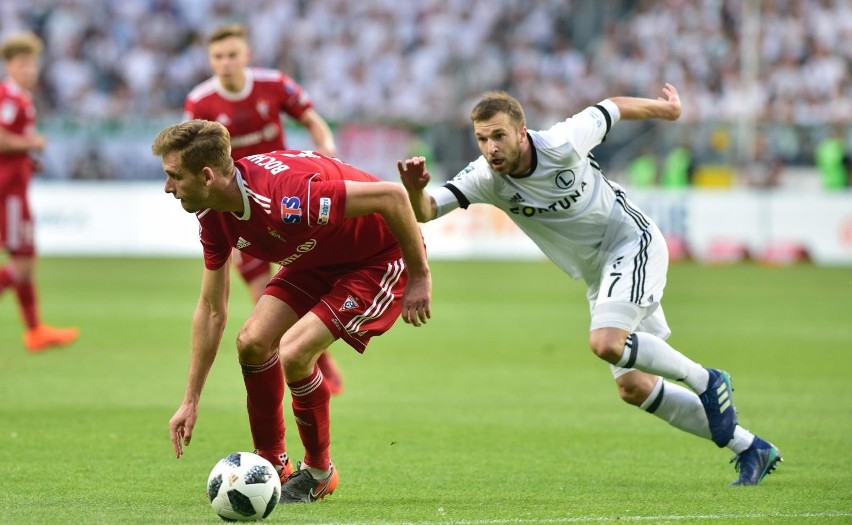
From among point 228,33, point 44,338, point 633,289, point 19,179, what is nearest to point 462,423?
point 633,289

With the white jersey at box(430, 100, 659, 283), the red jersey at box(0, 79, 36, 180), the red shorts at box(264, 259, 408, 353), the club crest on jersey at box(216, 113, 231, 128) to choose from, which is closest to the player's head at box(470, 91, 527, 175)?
the white jersey at box(430, 100, 659, 283)

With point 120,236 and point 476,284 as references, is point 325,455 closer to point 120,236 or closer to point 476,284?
point 476,284

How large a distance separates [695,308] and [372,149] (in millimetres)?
11936

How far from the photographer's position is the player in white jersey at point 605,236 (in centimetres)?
680

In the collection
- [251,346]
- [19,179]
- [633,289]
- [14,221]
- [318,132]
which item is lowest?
[14,221]

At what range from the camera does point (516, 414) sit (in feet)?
30.5

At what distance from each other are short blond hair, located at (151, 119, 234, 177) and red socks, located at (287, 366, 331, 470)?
1.19 meters

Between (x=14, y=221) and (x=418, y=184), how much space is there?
23.9 ft

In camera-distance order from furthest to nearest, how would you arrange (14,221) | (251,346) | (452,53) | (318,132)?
(452,53), (14,221), (318,132), (251,346)

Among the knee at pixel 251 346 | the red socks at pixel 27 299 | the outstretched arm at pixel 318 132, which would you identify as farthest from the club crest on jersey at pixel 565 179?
the red socks at pixel 27 299

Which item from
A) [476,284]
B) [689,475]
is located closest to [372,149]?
[476,284]

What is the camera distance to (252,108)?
34.2 ft

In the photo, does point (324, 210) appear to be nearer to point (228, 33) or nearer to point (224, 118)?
point (224, 118)

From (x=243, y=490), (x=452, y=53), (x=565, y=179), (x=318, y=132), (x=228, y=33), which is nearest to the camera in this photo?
(x=243, y=490)
